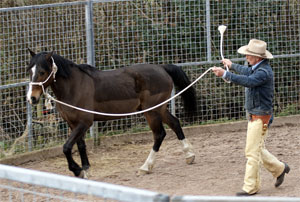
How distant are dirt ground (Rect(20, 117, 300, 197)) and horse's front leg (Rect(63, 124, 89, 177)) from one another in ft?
0.97

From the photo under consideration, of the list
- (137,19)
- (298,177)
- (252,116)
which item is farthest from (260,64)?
(137,19)

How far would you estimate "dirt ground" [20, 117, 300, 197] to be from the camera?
6723mm

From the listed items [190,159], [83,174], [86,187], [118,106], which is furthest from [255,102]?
[86,187]

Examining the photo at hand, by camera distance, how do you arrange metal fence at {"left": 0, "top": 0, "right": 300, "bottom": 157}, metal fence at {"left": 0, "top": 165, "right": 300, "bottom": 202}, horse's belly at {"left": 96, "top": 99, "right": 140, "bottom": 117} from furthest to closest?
1. metal fence at {"left": 0, "top": 0, "right": 300, "bottom": 157}
2. horse's belly at {"left": 96, "top": 99, "right": 140, "bottom": 117}
3. metal fence at {"left": 0, "top": 165, "right": 300, "bottom": 202}

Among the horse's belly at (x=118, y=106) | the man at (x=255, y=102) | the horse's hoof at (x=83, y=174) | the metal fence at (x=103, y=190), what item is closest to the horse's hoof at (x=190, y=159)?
the horse's belly at (x=118, y=106)

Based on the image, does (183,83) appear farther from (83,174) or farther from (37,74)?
(37,74)

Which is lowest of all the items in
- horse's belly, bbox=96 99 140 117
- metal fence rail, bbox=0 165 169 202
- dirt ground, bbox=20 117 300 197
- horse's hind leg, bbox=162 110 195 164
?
dirt ground, bbox=20 117 300 197

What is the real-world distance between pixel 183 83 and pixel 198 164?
1.20 meters

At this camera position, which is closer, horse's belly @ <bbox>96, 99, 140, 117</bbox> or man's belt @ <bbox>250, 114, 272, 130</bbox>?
man's belt @ <bbox>250, 114, 272, 130</bbox>

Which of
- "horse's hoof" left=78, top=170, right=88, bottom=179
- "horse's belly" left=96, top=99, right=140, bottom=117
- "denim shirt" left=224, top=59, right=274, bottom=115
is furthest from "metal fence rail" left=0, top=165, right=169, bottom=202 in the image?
"horse's belly" left=96, top=99, right=140, bottom=117

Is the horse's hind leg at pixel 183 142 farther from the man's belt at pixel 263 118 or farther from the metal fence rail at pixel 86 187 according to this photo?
the metal fence rail at pixel 86 187

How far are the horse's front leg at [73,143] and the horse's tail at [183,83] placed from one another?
1623mm

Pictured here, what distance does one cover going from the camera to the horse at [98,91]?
23.0 ft

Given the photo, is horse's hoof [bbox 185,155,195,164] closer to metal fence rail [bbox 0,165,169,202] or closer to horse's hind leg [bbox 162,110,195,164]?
horse's hind leg [bbox 162,110,195,164]
